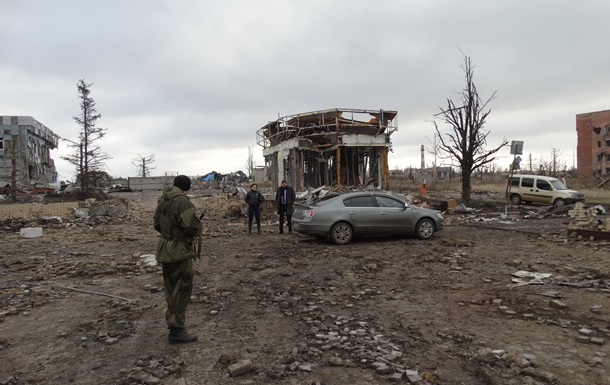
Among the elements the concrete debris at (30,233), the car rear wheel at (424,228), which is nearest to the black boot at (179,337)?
the car rear wheel at (424,228)

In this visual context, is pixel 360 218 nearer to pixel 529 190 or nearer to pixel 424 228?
pixel 424 228

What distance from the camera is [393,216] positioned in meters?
11.8

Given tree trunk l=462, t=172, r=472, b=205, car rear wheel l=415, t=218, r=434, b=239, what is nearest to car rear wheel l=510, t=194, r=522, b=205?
tree trunk l=462, t=172, r=472, b=205

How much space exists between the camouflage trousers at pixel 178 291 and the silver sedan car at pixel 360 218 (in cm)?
667

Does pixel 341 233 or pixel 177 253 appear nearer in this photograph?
pixel 177 253

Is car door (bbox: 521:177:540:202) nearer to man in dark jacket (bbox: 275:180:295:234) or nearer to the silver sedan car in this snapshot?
the silver sedan car

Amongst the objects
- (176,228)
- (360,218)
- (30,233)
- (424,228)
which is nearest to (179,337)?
(176,228)

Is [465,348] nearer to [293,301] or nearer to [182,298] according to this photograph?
[293,301]

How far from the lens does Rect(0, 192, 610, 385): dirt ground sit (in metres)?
4.02

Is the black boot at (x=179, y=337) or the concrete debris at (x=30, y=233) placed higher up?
the concrete debris at (x=30, y=233)

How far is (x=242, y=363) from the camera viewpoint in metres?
4.08

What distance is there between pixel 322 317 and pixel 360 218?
6.17m

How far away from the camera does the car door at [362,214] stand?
11539 mm

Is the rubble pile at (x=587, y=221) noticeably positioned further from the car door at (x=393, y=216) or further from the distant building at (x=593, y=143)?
the distant building at (x=593, y=143)
